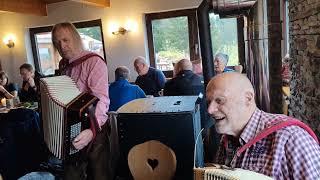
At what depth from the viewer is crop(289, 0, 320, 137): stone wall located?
Answer: 7.43 ft

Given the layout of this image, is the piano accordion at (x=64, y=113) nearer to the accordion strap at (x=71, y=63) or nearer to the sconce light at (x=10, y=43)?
the accordion strap at (x=71, y=63)

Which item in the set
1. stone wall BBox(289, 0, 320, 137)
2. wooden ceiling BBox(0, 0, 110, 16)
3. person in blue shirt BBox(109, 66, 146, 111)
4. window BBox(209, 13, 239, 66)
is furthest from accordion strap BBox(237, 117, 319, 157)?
wooden ceiling BBox(0, 0, 110, 16)

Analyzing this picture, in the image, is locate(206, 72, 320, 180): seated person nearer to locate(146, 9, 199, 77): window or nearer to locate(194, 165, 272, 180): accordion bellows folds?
locate(194, 165, 272, 180): accordion bellows folds

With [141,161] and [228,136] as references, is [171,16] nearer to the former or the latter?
[141,161]

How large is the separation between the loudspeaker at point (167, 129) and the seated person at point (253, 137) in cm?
45

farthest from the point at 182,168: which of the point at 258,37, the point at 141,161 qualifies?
the point at 258,37

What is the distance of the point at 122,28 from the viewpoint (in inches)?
236

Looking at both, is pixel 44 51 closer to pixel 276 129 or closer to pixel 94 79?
pixel 94 79

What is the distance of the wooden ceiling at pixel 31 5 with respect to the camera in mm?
5477

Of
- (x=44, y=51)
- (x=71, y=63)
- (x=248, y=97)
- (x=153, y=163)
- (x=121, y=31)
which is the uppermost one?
(x=121, y=31)

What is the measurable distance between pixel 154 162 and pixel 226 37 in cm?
406

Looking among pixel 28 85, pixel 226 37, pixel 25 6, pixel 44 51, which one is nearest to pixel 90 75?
pixel 28 85

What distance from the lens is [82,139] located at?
5.40ft

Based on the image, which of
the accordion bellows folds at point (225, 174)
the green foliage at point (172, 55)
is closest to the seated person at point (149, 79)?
the green foliage at point (172, 55)
